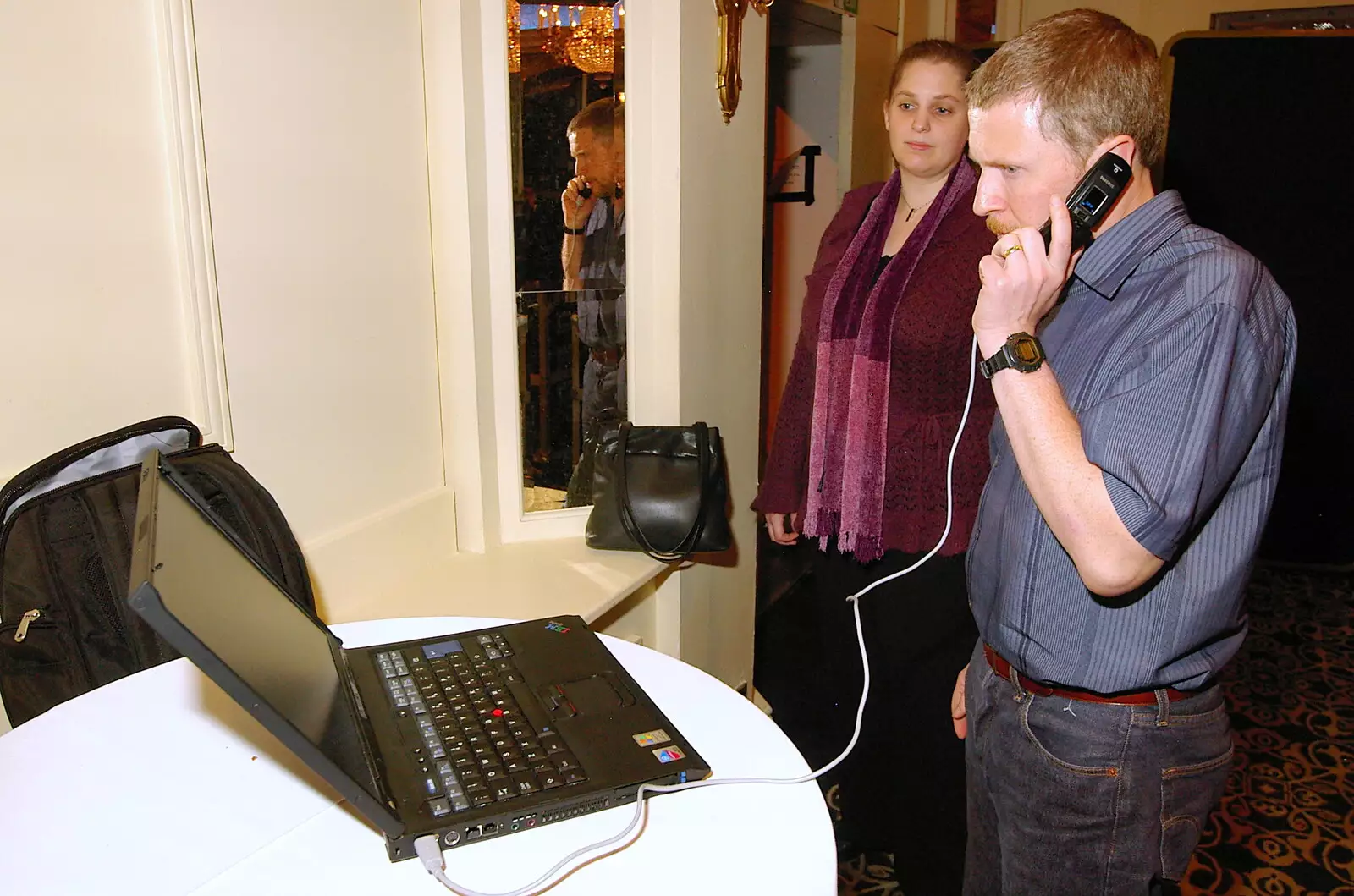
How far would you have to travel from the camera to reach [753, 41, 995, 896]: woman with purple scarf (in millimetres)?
1857

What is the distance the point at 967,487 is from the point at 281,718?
1.41m

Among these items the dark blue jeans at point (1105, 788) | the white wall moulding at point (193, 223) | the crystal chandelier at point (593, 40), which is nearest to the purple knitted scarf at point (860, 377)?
the crystal chandelier at point (593, 40)

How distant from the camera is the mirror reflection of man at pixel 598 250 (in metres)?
2.14

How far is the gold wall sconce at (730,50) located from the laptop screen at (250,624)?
163 cm

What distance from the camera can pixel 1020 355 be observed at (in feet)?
3.42

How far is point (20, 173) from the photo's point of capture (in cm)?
127

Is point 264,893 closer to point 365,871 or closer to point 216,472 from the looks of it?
point 365,871

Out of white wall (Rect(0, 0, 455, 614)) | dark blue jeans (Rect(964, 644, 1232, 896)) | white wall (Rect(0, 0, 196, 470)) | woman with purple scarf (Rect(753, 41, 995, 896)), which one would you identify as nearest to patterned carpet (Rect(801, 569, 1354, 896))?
woman with purple scarf (Rect(753, 41, 995, 896))

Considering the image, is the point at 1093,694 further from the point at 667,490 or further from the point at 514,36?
the point at 514,36

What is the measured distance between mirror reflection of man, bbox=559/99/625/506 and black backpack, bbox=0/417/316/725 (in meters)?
1.09

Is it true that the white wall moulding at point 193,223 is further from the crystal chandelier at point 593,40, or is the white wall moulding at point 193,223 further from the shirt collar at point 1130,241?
the shirt collar at point 1130,241

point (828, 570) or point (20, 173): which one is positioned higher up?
point (20, 173)

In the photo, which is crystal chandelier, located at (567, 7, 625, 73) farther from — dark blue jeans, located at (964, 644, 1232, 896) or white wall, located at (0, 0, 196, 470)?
dark blue jeans, located at (964, 644, 1232, 896)

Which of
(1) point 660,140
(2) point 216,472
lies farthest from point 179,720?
(1) point 660,140
